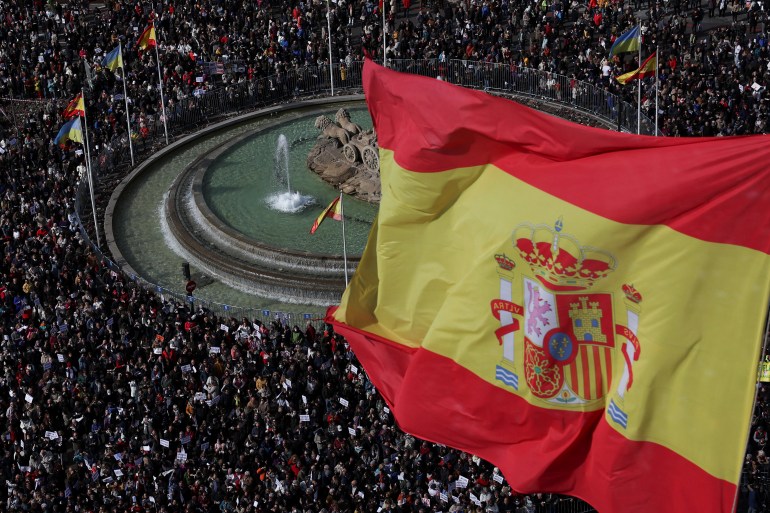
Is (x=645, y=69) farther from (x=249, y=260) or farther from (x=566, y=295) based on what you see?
(x=566, y=295)

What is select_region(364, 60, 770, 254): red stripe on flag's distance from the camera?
15.9 m

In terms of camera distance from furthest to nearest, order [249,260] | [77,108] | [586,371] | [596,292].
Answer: [77,108], [249,260], [586,371], [596,292]

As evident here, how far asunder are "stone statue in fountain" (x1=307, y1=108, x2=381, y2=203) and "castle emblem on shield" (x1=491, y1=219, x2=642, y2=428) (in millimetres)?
26202

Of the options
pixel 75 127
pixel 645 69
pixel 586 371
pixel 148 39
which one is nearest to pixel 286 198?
pixel 75 127

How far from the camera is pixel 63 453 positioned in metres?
33.4

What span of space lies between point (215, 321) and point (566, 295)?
68.9 ft

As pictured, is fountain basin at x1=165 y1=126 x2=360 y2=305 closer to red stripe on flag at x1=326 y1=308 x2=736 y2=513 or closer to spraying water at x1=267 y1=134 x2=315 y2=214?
spraying water at x1=267 y1=134 x2=315 y2=214

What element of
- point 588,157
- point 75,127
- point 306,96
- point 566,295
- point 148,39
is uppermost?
point 588,157

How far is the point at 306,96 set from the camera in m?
58.3

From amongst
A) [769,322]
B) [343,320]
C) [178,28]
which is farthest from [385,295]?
[178,28]

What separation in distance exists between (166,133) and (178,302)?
15735 mm

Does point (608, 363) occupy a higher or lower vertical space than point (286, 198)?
higher

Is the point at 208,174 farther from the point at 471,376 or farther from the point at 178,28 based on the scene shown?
the point at 471,376

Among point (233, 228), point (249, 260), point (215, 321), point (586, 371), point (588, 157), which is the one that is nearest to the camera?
point (588, 157)
